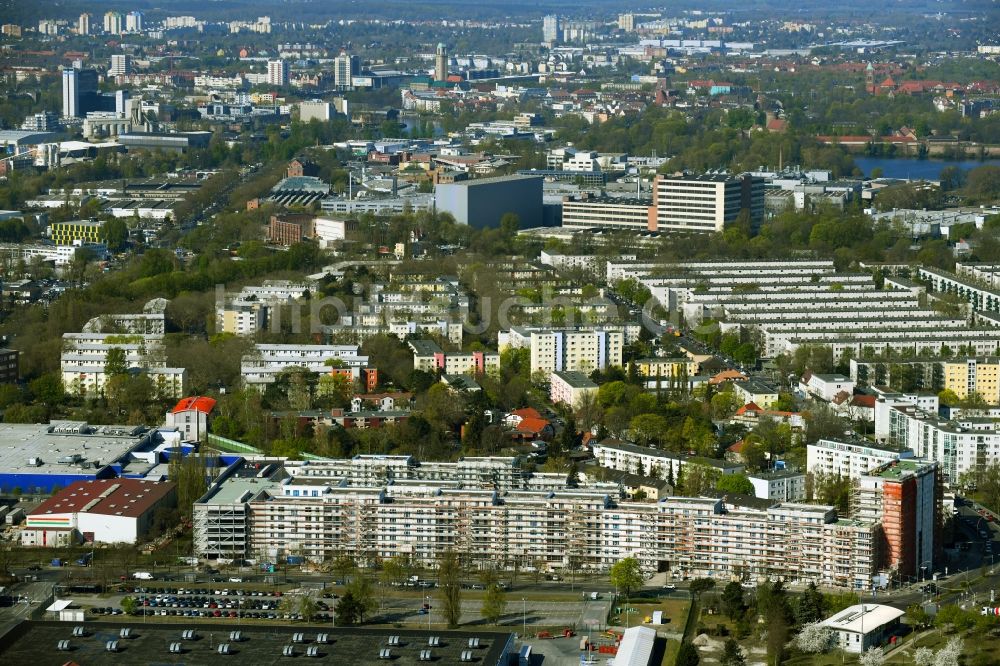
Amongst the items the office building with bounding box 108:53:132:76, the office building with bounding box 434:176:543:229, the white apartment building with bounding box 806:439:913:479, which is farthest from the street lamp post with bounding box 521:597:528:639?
the office building with bounding box 108:53:132:76

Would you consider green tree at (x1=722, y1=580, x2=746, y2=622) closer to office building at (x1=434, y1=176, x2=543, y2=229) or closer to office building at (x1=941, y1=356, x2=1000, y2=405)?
office building at (x1=941, y1=356, x2=1000, y2=405)

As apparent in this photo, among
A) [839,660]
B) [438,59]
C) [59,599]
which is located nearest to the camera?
[839,660]

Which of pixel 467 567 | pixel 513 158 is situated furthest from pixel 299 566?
pixel 513 158

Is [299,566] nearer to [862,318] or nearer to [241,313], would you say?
[241,313]

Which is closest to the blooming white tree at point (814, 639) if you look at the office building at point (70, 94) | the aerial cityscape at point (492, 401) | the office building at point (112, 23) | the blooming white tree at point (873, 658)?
the aerial cityscape at point (492, 401)

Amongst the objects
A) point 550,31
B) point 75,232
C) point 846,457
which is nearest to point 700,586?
point 846,457

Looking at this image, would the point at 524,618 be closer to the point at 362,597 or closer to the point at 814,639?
the point at 362,597
